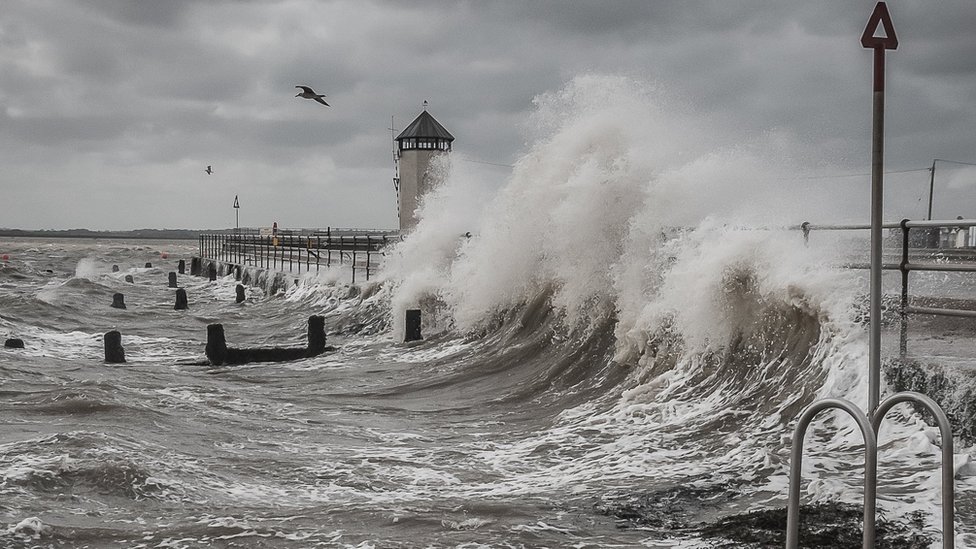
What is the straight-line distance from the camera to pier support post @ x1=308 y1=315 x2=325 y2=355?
1456cm

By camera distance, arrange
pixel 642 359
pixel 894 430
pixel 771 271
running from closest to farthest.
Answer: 1. pixel 894 430
2. pixel 771 271
3. pixel 642 359

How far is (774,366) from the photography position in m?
8.00

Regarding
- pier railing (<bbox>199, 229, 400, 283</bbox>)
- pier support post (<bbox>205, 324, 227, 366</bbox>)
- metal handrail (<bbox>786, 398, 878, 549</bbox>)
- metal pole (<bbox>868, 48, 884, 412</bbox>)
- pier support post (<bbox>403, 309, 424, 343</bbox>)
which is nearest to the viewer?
metal handrail (<bbox>786, 398, 878, 549</bbox>)

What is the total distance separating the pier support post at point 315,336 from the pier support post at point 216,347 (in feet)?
4.41

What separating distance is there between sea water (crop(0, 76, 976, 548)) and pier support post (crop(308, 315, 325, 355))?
0.69m

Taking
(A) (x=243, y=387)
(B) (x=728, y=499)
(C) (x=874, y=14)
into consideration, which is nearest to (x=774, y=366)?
(B) (x=728, y=499)

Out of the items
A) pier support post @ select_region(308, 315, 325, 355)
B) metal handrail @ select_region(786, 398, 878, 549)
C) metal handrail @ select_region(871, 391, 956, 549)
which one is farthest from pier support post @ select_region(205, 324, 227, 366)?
metal handrail @ select_region(871, 391, 956, 549)

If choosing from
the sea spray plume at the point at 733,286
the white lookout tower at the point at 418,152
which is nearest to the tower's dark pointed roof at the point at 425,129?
the white lookout tower at the point at 418,152

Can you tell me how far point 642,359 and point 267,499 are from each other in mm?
4596

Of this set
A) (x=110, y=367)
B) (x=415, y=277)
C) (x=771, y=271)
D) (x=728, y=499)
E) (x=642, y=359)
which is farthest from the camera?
(x=415, y=277)

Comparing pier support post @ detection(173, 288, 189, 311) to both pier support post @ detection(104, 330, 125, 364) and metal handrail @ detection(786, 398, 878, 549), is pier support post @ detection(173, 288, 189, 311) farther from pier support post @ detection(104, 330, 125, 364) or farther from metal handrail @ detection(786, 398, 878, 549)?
metal handrail @ detection(786, 398, 878, 549)

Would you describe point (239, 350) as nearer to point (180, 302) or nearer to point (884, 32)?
point (884, 32)

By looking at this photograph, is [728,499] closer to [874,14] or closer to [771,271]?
[874,14]

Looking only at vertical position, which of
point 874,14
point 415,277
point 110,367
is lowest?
point 110,367
